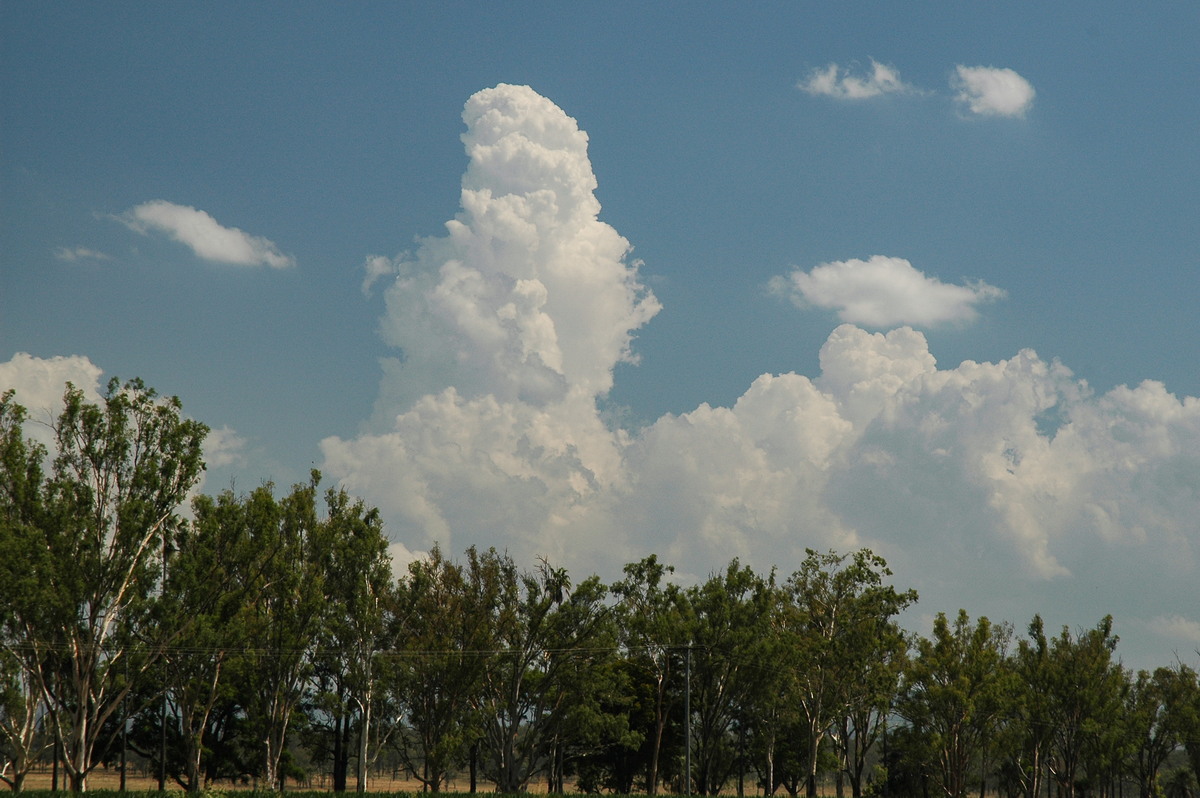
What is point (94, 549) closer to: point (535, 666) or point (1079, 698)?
point (535, 666)

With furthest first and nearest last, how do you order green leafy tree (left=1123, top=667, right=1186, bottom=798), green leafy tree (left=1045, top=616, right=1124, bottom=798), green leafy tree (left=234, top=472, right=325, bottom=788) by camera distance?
green leafy tree (left=1123, top=667, right=1186, bottom=798), green leafy tree (left=1045, top=616, right=1124, bottom=798), green leafy tree (left=234, top=472, right=325, bottom=788)

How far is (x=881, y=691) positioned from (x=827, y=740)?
1189 cm

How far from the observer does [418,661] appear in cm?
5269

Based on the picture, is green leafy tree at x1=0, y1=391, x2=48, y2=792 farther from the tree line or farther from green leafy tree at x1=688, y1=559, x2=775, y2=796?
green leafy tree at x1=688, y1=559, x2=775, y2=796

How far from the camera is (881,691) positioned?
2562 inches

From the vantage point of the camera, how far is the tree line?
39.8m

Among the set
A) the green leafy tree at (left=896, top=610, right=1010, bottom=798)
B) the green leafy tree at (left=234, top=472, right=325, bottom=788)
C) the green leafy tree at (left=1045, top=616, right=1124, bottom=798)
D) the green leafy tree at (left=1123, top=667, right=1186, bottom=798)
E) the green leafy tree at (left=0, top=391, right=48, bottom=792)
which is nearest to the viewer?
the green leafy tree at (left=0, top=391, right=48, bottom=792)

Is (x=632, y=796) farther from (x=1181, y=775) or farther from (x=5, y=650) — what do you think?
(x=1181, y=775)

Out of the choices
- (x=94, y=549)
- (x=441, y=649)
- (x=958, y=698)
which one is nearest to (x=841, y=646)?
(x=958, y=698)

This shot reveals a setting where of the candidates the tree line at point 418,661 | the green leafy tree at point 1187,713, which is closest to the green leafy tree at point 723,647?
the tree line at point 418,661

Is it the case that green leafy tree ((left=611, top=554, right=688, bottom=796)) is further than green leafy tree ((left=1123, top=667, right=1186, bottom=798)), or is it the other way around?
green leafy tree ((left=1123, top=667, right=1186, bottom=798))

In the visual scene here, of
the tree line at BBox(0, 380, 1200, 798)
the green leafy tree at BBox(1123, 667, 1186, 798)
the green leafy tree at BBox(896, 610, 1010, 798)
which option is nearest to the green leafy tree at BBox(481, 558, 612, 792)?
the tree line at BBox(0, 380, 1200, 798)

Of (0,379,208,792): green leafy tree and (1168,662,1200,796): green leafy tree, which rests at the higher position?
(0,379,208,792): green leafy tree

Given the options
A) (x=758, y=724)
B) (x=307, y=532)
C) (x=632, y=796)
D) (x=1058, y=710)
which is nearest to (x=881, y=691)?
(x=758, y=724)
